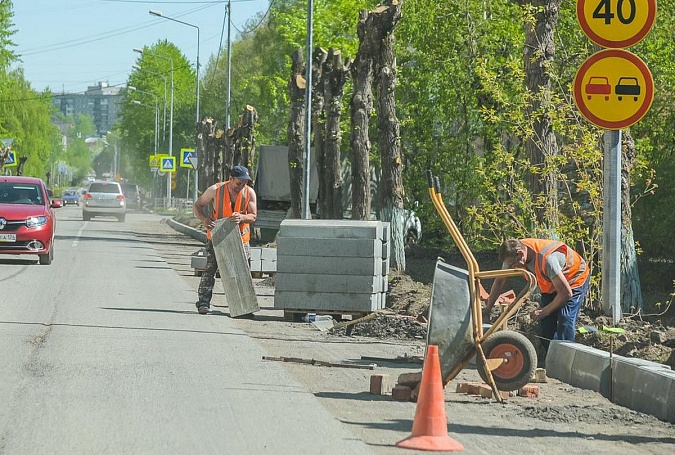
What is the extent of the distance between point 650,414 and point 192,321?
6.95 meters

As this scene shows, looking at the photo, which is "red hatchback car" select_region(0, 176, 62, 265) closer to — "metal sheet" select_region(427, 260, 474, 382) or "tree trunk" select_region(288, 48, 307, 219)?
"tree trunk" select_region(288, 48, 307, 219)

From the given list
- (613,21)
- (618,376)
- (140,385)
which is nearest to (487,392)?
(618,376)

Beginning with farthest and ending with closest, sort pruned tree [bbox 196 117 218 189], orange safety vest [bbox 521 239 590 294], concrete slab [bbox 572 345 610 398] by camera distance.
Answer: pruned tree [bbox 196 117 218 189] < orange safety vest [bbox 521 239 590 294] < concrete slab [bbox 572 345 610 398]

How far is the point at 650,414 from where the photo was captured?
8.87 meters

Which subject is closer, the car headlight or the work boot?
the work boot

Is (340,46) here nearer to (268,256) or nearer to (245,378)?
(268,256)

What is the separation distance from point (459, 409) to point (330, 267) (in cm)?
641

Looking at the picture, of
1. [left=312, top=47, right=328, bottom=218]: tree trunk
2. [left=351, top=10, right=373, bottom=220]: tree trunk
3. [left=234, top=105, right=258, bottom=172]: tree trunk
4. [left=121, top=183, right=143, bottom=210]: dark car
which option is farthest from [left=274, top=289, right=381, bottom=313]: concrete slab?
[left=121, top=183, right=143, bottom=210]: dark car

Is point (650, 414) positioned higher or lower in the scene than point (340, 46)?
lower

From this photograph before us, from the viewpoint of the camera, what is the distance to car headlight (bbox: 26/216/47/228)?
23.0 meters

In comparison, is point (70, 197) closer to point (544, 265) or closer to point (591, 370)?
point (544, 265)

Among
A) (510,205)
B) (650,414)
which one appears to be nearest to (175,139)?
(510,205)

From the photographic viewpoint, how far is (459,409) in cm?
882

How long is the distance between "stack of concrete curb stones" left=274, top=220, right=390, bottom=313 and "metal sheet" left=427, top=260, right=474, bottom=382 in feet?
19.8
